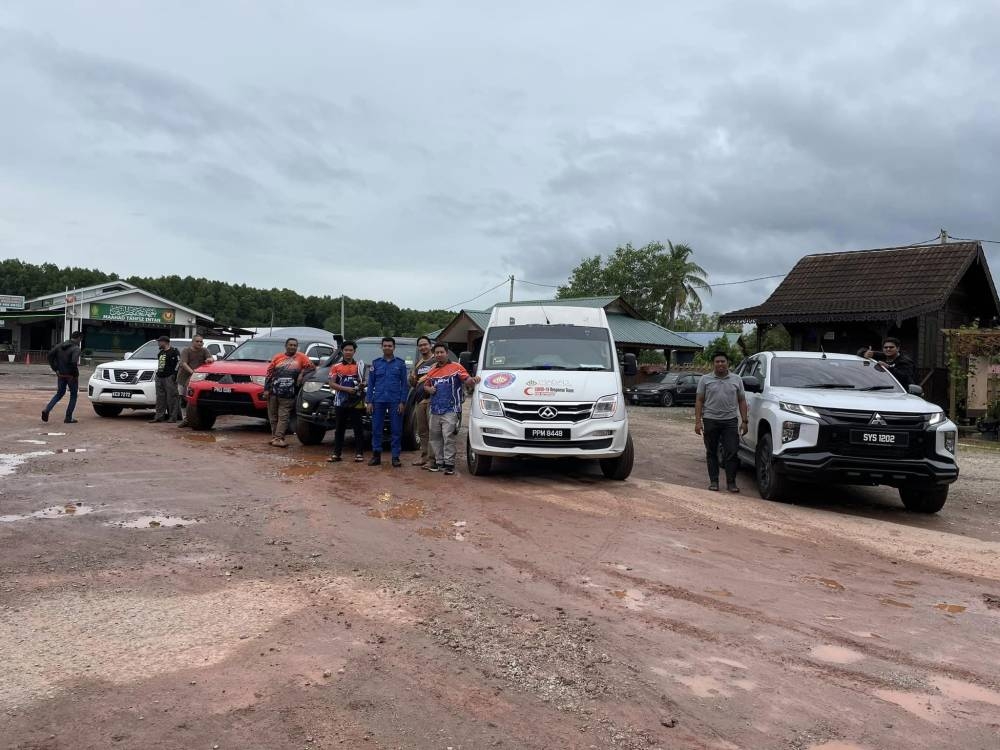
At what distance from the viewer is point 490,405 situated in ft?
29.7

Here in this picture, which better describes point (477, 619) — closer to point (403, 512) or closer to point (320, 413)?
point (403, 512)

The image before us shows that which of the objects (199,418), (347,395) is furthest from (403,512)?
(199,418)

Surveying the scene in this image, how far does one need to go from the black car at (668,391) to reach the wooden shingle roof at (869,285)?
430 centimetres

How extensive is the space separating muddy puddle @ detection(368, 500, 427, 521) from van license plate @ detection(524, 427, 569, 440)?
177 centimetres

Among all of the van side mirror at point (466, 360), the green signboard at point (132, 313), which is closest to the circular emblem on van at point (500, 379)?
the van side mirror at point (466, 360)

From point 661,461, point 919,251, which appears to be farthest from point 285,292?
point 661,461

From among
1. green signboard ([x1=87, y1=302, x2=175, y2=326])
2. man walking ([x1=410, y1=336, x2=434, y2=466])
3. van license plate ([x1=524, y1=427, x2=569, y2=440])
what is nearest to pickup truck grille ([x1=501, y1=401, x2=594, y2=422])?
van license plate ([x1=524, y1=427, x2=569, y2=440])

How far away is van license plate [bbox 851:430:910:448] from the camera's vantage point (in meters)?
7.88

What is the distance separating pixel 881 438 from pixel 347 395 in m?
6.25

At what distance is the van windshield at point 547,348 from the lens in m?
9.79

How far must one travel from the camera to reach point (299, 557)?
217 inches

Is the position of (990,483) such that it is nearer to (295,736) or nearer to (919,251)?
(295,736)

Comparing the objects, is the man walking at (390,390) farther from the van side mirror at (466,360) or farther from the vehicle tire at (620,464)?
the vehicle tire at (620,464)

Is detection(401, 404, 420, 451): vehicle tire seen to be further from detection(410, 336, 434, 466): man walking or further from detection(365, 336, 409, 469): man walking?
detection(365, 336, 409, 469): man walking
